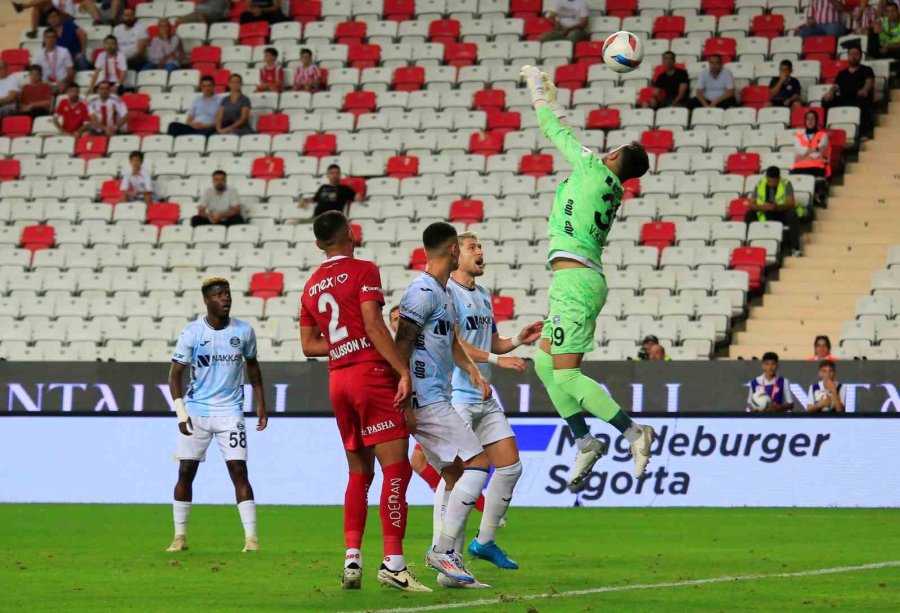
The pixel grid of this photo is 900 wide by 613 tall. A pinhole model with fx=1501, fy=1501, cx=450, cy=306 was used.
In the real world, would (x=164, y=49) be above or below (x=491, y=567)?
above

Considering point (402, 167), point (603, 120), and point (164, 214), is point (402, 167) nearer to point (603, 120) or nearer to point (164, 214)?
point (603, 120)

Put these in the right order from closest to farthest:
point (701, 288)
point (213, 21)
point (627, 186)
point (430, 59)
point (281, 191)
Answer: point (701, 288)
point (627, 186)
point (281, 191)
point (430, 59)
point (213, 21)

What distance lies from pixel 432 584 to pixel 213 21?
2337 centimetres

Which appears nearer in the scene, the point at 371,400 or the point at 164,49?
the point at 371,400

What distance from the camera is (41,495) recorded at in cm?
1894

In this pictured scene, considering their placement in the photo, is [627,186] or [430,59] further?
[430,59]

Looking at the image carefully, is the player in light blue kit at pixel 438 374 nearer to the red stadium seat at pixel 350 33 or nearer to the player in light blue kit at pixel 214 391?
the player in light blue kit at pixel 214 391

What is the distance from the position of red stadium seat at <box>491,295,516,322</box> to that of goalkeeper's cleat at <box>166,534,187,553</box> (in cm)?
1007

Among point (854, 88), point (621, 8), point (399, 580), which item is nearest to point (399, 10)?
point (621, 8)

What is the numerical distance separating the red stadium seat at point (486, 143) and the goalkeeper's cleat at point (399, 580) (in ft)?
57.9

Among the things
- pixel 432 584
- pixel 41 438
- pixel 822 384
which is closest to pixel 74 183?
pixel 41 438

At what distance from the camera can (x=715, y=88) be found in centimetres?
2525

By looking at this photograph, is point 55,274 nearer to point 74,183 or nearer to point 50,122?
point 74,183

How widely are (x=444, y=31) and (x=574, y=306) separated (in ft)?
63.6
